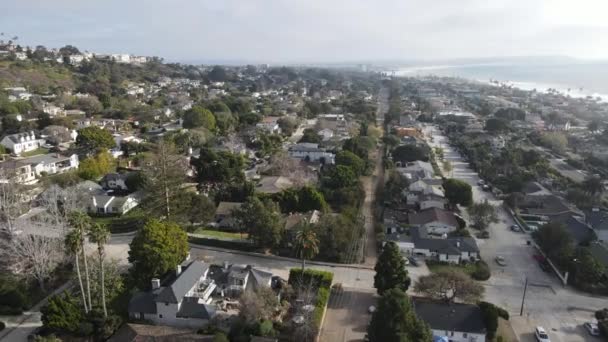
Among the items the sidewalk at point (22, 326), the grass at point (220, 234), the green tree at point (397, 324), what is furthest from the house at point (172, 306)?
the grass at point (220, 234)

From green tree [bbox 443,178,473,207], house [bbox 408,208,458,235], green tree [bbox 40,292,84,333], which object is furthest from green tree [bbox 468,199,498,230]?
green tree [bbox 40,292,84,333]

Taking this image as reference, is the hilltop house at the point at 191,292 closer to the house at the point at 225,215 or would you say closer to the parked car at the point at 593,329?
the house at the point at 225,215

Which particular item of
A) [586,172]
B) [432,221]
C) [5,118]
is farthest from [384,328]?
A: [5,118]

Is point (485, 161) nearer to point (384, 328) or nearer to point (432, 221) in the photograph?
point (432, 221)

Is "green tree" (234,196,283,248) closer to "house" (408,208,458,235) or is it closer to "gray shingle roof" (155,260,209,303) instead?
"gray shingle roof" (155,260,209,303)

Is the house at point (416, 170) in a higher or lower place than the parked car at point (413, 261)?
higher
